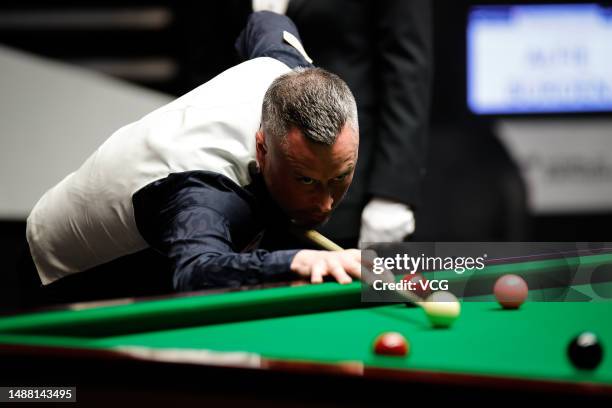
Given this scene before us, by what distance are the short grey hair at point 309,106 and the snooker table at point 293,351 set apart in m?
0.45

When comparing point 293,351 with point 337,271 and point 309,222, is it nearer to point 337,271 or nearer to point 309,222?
point 337,271

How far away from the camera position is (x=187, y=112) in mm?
2396

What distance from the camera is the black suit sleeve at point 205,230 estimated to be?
1917mm

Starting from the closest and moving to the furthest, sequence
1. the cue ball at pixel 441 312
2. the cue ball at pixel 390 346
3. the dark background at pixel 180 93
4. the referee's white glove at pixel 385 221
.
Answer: the cue ball at pixel 390 346, the cue ball at pixel 441 312, the referee's white glove at pixel 385 221, the dark background at pixel 180 93

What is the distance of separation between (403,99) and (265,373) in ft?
6.02

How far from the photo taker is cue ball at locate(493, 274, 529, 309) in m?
1.89

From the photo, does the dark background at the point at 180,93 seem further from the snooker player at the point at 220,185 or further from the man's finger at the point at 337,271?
the man's finger at the point at 337,271

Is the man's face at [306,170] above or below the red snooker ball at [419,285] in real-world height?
above

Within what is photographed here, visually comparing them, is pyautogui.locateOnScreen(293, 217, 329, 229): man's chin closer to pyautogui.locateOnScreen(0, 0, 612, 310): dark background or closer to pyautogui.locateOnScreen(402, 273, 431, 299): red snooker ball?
pyautogui.locateOnScreen(402, 273, 431, 299): red snooker ball

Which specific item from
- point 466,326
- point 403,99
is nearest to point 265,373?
point 466,326

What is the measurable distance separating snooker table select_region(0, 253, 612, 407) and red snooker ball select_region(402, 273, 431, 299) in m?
0.04

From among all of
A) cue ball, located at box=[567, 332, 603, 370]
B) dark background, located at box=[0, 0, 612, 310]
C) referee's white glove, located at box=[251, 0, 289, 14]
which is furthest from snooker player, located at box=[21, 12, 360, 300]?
dark background, located at box=[0, 0, 612, 310]

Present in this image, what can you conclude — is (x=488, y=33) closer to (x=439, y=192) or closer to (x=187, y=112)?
(x=439, y=192)

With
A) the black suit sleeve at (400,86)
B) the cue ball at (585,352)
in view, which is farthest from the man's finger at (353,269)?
the black suit sleeve at (400,86)
